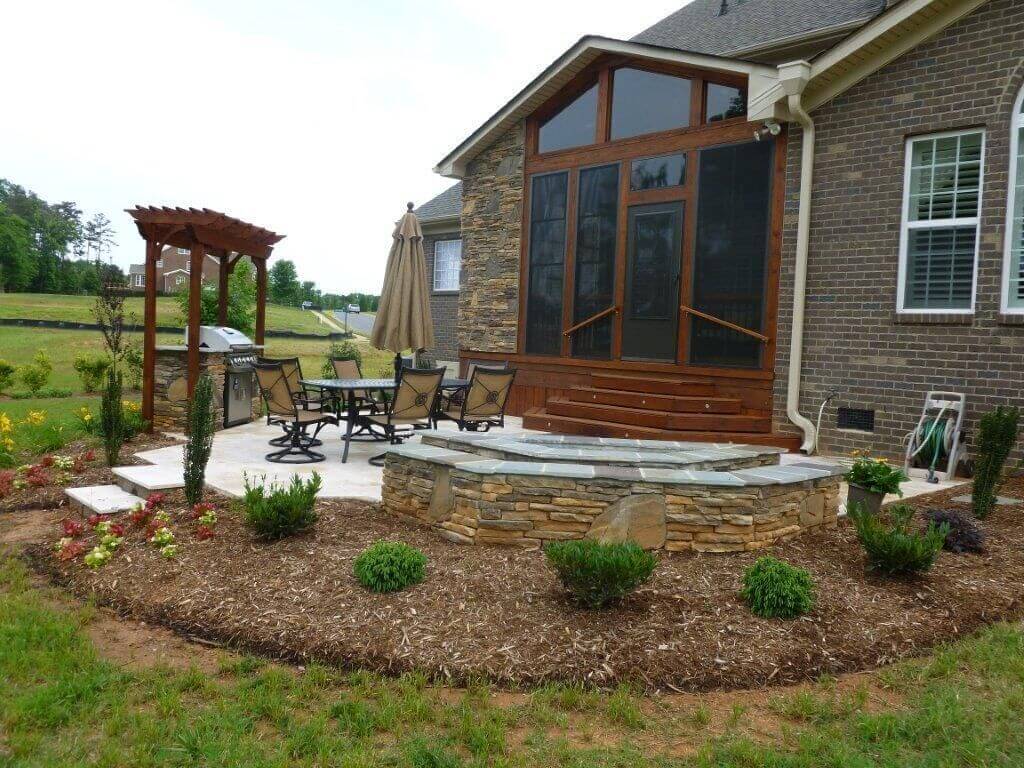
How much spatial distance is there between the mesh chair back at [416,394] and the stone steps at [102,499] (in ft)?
8.18

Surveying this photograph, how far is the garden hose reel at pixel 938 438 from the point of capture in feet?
23.6

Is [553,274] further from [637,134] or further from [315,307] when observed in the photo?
[315,307]

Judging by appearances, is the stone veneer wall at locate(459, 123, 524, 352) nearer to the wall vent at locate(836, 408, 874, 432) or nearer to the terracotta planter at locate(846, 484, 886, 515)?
the wall vent at locate(836, 408, 874, 432)

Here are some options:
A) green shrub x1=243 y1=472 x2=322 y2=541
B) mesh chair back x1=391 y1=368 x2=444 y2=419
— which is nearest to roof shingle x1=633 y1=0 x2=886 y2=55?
mesh chair back x1=391 y1=368 x2=444 y2=419

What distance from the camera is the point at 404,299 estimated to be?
8250 millimetres

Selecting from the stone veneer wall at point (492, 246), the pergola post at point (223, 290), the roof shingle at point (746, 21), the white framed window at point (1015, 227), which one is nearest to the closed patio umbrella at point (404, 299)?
the stone veneer wall at point (492, 246)

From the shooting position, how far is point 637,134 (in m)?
10.1

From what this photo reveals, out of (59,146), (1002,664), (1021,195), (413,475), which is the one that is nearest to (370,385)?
(413,475)

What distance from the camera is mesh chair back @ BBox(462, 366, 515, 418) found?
7918mm

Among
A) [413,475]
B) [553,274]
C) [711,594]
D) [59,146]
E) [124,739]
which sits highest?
[59,146]

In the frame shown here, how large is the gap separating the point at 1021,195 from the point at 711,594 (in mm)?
5957

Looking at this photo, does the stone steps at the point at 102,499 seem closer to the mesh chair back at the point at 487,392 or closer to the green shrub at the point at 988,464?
the mesh chair back at the point at 487,392

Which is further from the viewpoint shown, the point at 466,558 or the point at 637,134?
the point at 637,134

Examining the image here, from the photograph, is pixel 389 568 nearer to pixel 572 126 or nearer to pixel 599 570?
pixel 599 570
